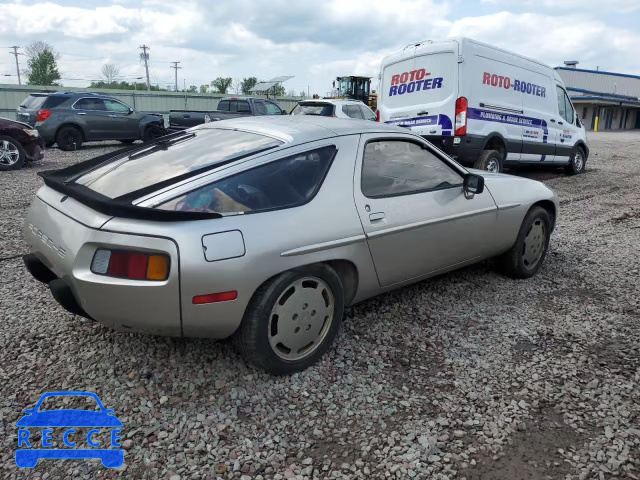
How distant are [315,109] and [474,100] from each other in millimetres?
4755

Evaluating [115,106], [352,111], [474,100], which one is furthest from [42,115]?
[474,100]

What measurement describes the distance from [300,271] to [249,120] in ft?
4.71

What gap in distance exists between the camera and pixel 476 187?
378cm

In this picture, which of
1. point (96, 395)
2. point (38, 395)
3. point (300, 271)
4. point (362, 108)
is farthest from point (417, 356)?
point (362, 108)

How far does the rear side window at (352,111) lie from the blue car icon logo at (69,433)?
34.7 feet

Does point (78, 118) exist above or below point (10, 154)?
above

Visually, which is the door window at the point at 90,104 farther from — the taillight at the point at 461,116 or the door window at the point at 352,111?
the taillight at the point at 461,116

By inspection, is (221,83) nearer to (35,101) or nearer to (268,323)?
(35,101)

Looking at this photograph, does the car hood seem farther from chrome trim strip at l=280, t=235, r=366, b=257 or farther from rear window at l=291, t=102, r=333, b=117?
rear window at l=291, t=102, r=333, b=117

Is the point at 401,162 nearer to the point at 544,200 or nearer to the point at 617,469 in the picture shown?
the point at 544,200

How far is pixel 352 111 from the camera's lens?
40.9 feet

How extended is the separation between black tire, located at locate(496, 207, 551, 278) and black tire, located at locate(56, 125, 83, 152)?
43.2 ft

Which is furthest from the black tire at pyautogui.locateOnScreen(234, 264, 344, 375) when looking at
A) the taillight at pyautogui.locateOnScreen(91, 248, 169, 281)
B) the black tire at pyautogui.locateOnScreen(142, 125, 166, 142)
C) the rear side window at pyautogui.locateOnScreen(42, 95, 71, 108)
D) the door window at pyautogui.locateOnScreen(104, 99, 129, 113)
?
the black tire at pyautogui.locateOnScreen(142, 125, 166, 142)

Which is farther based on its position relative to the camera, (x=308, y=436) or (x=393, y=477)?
(x=308, y=436)
